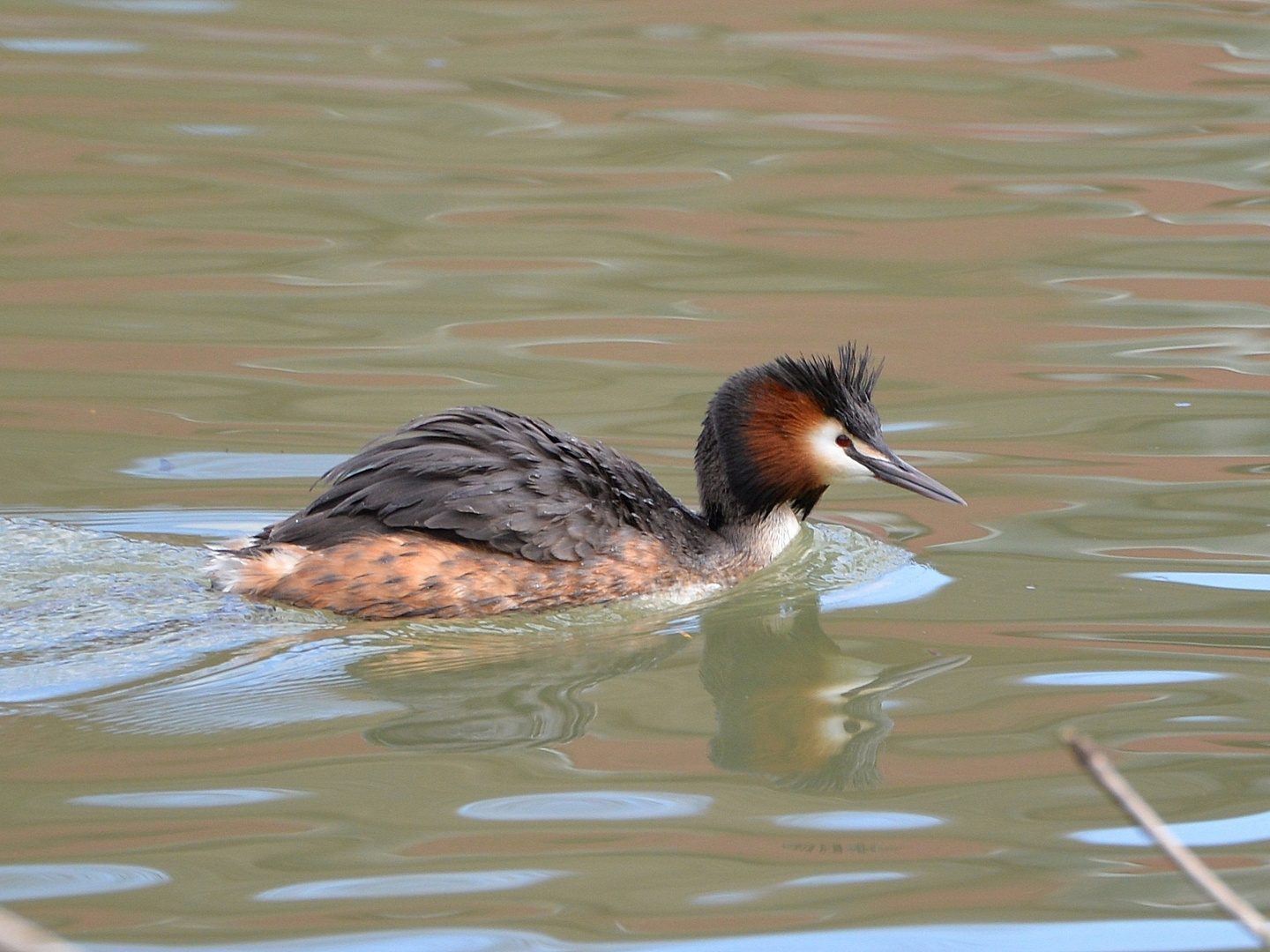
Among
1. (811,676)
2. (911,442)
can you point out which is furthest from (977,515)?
(811,676)

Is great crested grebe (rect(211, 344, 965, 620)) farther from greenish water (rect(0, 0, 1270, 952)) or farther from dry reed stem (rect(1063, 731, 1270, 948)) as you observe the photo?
dry reed stem (rect(1063, 731, 1270, 948))

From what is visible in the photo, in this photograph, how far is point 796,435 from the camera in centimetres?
672

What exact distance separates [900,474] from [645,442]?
5.31ft

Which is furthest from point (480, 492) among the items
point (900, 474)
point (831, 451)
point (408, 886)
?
point (408, 886)

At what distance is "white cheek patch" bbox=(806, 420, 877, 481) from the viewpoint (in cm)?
671

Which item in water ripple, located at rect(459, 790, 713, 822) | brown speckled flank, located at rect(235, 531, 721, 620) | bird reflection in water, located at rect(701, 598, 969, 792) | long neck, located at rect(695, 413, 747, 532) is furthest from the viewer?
long neck, located at rect(695, 413, 747, 532)

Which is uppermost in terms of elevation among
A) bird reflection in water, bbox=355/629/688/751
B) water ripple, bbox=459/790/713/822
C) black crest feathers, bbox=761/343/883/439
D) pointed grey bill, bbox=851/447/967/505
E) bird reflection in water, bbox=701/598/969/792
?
black crest feathers, bbox=761/343/883/439

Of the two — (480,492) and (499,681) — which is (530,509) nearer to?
(480,492)

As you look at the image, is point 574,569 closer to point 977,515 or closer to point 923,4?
point 977,515

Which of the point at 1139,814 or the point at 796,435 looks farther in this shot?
the point at 796,435

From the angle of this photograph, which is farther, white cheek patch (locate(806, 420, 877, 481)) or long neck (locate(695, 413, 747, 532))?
long neck (locate(695, 413, 747, 532))

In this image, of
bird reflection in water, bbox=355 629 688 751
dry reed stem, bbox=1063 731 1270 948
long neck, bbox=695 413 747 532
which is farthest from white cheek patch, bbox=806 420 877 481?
dry reed stem, bbox=1063 731 1270 948

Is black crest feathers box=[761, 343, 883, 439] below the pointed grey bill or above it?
above

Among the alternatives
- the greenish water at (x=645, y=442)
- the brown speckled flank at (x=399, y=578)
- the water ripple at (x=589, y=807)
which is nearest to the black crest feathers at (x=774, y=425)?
the greenish water at (x=645, y=442)
